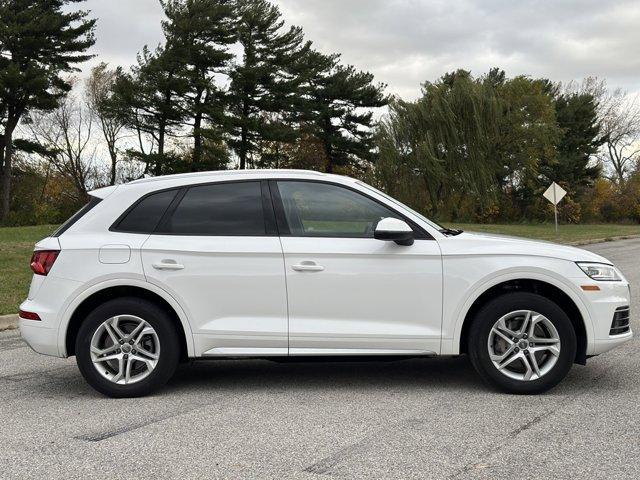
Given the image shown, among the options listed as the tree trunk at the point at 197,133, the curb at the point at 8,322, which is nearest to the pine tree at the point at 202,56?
the tree trunk at the point at 197,133

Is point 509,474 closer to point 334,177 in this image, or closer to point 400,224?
point 400,224

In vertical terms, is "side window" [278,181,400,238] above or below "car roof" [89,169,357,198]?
below

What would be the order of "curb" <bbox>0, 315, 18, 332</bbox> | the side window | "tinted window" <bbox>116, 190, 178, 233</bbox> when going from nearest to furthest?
the side window → "tinted window" <bbox>116, 190, 178, 233</bbox> → "curb" <bbox>0, 315, 18, 332</bbox>

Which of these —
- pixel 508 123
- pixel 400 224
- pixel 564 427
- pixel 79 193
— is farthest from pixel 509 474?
pixel 79 193

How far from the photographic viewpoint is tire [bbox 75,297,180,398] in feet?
16.8

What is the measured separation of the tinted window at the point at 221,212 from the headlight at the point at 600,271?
2.43 meters

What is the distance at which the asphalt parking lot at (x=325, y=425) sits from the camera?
3711 mm

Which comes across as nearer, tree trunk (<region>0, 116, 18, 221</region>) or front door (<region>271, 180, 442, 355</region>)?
front door (<region>271, 180, 442, 355</region>)

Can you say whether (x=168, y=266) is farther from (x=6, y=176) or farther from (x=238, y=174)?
(x=6, y=176)

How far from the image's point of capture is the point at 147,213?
5375 millimetres

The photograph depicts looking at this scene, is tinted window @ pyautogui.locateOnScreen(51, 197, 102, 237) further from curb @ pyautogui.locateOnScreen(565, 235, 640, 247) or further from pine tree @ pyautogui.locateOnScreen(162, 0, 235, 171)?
pine tree @ pyautogui.locateOnScreen(162, 0, 235, 171)

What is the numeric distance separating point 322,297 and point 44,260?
84.6 inches

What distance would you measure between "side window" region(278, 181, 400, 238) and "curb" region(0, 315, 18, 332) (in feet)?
17.6

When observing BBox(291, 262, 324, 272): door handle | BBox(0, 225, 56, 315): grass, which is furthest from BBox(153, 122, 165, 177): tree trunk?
BBox(291, 262, 324, 272): door handle
